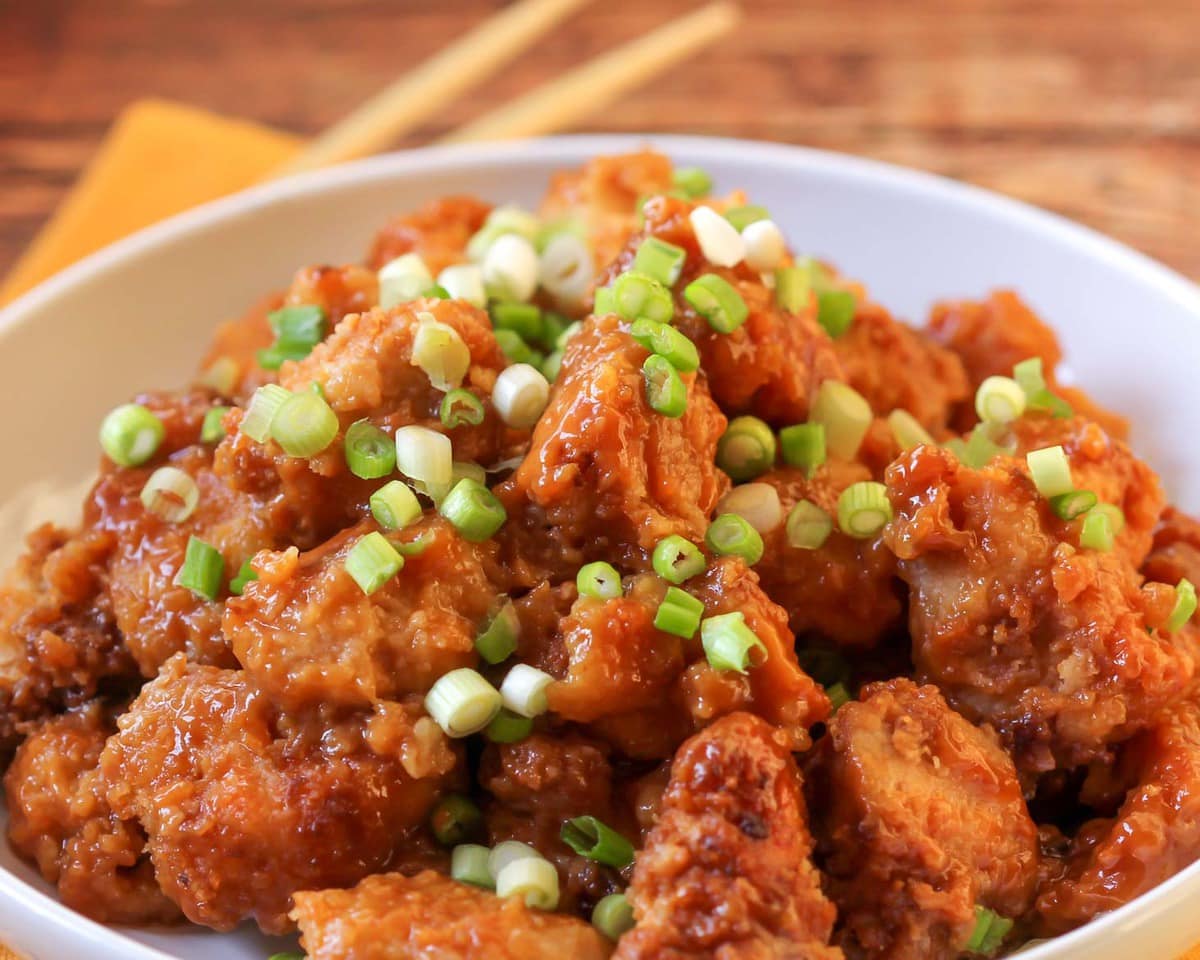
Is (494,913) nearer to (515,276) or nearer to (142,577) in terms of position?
(142,577)

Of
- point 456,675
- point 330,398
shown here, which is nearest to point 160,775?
point 456,675

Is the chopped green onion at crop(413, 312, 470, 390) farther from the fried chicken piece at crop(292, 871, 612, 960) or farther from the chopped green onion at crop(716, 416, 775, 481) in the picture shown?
the fried chicken piece at crop(292, 871, 612, 960)

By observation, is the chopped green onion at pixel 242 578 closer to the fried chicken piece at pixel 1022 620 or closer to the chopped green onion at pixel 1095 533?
the fried chicken piece at pixel 1022 620

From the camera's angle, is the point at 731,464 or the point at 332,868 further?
the point at 731,464

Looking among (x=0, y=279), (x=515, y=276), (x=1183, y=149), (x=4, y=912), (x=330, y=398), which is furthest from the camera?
(x=1183, y=149)

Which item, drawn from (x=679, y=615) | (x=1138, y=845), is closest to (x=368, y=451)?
(x=679, y=615)

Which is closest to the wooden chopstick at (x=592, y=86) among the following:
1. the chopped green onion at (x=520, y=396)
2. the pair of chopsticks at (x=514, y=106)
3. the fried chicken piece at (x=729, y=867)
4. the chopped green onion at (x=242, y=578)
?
the pair of chopsticks at (x=514, y=106)
